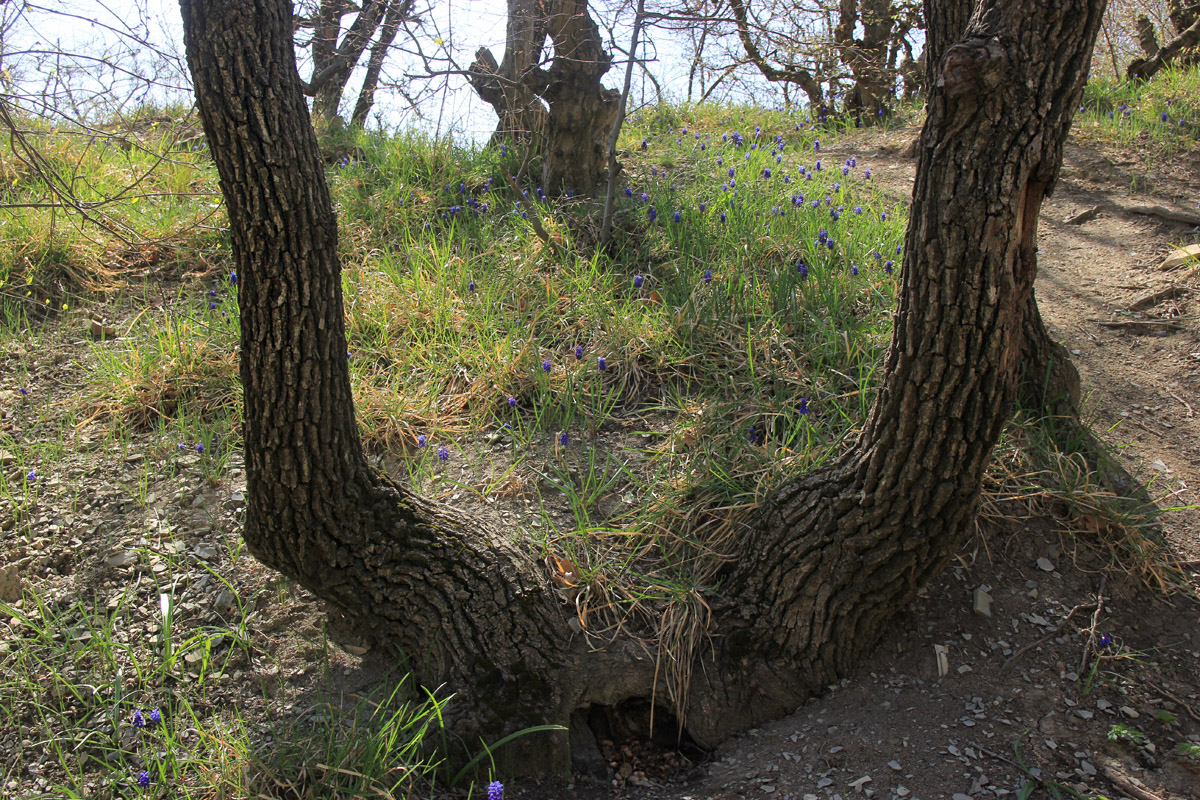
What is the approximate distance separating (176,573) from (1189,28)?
7.72m

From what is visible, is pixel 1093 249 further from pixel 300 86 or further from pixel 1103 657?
pixel 300 86

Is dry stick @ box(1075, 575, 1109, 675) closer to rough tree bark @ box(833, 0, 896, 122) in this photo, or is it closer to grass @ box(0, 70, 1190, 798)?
grass @ box(0, 70, 1190, 798)

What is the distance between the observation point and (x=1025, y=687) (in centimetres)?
218

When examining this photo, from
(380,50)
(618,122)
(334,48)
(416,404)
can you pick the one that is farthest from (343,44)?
(416,404)

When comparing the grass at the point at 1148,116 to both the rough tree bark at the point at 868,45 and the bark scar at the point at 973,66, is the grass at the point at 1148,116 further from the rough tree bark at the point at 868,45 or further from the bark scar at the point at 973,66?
the bark scar at the point at 973,66

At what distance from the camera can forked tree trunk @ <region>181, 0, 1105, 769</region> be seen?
5.76ft

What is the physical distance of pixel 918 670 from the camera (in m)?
2.30

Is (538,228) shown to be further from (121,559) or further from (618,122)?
(121,559)

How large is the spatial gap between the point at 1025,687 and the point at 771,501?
84 centimetres

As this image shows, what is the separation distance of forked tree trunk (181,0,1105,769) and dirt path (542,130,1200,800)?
0.59 ft

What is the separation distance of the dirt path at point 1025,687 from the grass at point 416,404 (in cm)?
43

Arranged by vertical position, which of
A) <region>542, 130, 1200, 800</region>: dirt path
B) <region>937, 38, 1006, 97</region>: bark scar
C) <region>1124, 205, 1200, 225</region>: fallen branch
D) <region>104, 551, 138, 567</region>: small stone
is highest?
<region>937, 38, 1006, 97</region>: bark scar

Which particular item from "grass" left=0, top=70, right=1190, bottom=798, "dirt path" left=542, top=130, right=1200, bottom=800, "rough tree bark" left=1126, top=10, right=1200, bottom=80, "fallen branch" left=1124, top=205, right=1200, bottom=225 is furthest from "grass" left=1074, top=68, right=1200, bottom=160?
"dirt path" left=542, top=130, right=1200, bottom=800

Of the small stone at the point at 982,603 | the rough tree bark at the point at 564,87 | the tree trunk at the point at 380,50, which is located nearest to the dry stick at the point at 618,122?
the rough tree bark at the point at 564,87
